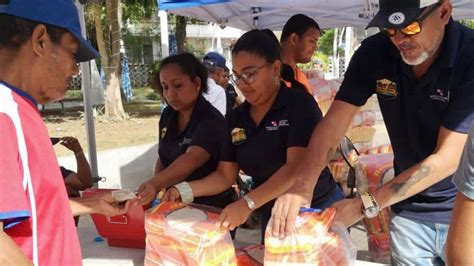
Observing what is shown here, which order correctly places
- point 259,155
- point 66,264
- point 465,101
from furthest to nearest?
point 259,155 < point 465,101 < point 66,264

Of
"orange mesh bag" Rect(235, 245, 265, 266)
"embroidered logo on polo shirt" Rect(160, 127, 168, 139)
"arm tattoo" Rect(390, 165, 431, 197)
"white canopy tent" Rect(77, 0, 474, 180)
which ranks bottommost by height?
"orange mesh bag" Rect(235, 245, 265, 266)

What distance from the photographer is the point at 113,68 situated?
10.1 m

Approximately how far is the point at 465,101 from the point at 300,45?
2.17 meters

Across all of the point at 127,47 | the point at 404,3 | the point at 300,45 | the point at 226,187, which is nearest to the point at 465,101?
the point at 404,3

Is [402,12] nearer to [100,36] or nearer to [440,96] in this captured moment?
[440,96]

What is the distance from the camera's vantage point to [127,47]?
26906 millimetres

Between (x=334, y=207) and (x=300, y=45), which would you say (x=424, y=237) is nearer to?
(x=334, y=207)

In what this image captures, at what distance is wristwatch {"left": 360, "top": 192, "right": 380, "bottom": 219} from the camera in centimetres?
156

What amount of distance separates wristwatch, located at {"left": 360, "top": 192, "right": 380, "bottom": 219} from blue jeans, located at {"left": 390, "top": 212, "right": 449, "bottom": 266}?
0.26 meters

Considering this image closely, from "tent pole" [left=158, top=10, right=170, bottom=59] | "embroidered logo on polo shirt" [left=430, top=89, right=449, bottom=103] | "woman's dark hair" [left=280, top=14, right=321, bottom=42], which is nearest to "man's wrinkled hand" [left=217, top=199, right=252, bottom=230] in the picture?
"embroidered logo on polo shirt" [left=430, top=89, right=449, bottom=103]

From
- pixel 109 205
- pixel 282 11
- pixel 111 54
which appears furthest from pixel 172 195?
pixel 111 54

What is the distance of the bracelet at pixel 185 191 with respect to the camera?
2001 mm

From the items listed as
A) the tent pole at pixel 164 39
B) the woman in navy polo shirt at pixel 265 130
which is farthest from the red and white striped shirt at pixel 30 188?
the tent pole at pixel 164 39

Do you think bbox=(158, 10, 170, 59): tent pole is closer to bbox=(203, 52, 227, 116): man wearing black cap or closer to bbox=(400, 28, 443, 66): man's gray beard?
bbox=(203, 52, 227, 116): man wearing black cap
